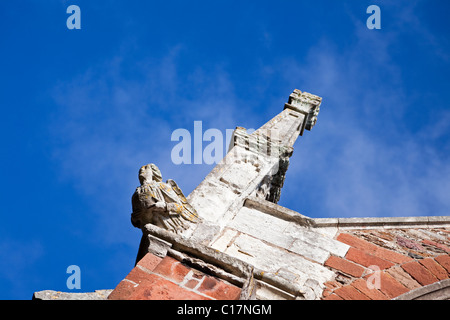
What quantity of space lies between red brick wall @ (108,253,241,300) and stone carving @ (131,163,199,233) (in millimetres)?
472

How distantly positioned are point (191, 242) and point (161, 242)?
252 millimetres

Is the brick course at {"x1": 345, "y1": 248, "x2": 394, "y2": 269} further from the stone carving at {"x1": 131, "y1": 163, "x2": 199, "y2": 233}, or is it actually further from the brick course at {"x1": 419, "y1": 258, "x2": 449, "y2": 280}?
the stone carving at {"x1": 131, "y1": 163, "x2": 199, "y2": 233}

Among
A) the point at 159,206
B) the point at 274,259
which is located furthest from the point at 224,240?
the point at 159,206

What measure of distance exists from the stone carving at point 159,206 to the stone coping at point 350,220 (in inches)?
35.0

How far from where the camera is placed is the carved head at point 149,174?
13.8 feet

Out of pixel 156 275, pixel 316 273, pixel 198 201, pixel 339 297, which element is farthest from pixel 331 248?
pixel 156 275

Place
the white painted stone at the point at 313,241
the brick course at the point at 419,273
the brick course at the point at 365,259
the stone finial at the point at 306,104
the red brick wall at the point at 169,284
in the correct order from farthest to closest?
the stone finial at the point at 306,104, the white painted stone at the point at 313,241, the brick course at the point at 365,259, the brick course at the point at 419,273, the red brick wall at the point at 169,284

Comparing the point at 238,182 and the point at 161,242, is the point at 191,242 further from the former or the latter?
the point at 238,182

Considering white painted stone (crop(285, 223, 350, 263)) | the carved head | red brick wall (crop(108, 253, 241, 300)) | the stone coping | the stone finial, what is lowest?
red brick wall (crop(108, 253, 241, 300))

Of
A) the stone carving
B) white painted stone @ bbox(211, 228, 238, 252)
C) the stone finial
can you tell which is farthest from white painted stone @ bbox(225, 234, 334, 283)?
the stone finial

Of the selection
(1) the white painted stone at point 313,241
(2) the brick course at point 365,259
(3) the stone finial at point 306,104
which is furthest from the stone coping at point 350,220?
(3) the stone finial at point 306,104

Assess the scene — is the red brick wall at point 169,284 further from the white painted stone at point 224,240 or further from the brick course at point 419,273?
the brick course at point 419,273

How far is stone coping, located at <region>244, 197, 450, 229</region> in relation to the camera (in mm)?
4566

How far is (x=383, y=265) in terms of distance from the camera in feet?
13.1
